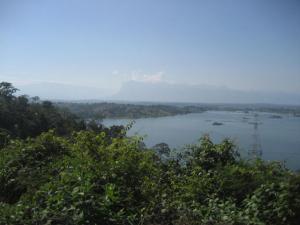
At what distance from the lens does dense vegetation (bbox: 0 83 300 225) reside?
3.20 metres

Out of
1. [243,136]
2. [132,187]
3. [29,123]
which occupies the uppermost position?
[132,187]

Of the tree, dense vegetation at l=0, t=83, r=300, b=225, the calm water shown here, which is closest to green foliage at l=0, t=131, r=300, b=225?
dense vegetation at l=0, t=83, r=300, b=225

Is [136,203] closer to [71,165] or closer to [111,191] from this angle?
[111,191]

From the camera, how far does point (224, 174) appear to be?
176 inches

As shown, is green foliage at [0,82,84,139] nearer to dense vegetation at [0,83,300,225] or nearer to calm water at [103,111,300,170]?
calm water at [103,111,300,170]

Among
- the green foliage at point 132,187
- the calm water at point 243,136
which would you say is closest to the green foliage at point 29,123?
the calm water at point 243,136

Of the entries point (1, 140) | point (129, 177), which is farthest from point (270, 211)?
point (1, 140)

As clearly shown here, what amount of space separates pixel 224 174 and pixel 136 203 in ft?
4.09

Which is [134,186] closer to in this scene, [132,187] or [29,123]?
[132,187]

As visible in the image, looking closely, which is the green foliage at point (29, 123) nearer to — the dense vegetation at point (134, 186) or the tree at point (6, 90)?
the tree at point (6, 90)

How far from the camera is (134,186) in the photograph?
13.7 ft

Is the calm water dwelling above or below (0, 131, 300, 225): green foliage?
below

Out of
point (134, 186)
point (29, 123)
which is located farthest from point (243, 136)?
point (134, 186)

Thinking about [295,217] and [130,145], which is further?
[130,145]
